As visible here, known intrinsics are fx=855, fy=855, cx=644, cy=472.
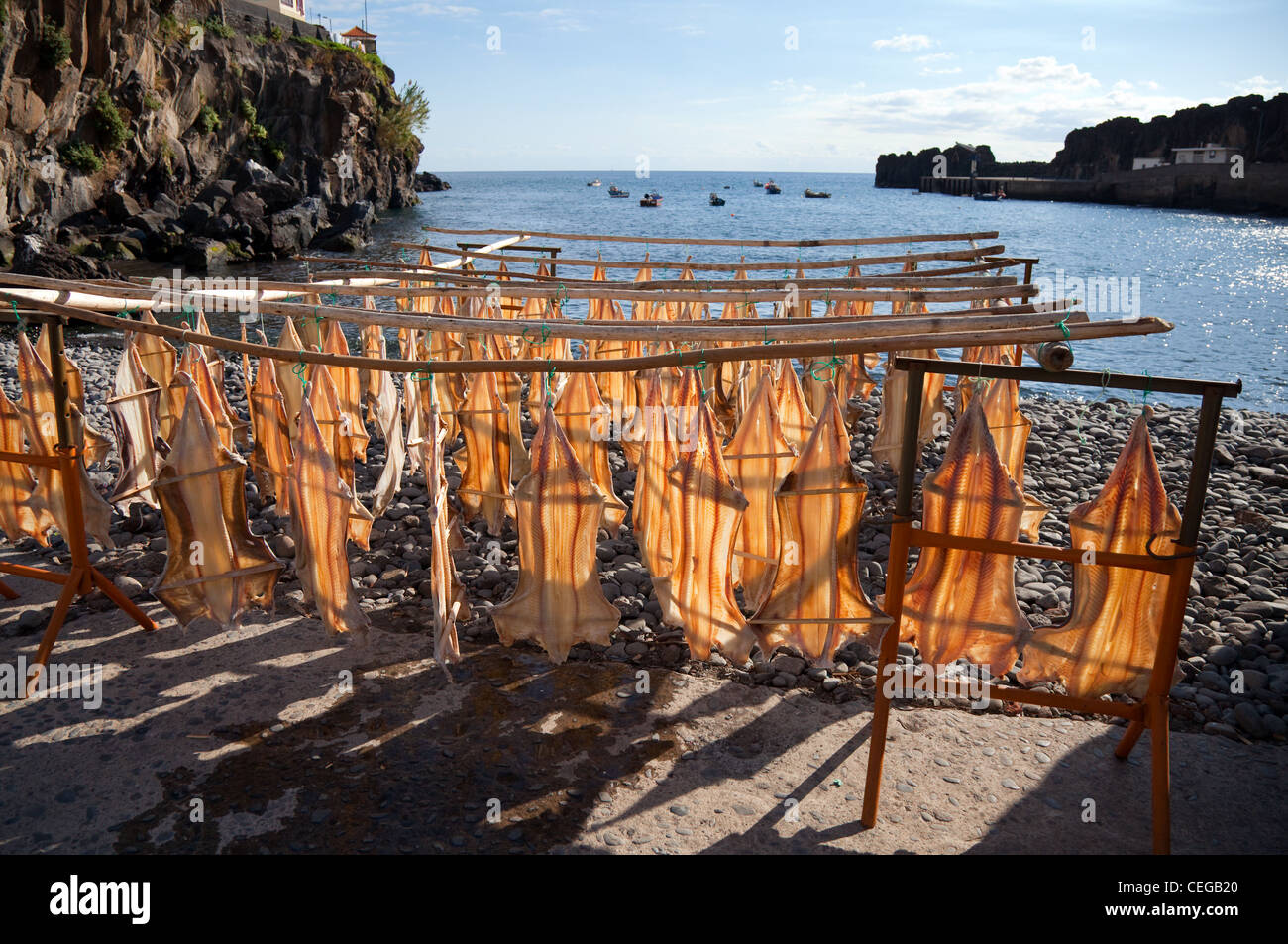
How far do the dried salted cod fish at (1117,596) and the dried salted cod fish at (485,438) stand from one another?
3343 mm

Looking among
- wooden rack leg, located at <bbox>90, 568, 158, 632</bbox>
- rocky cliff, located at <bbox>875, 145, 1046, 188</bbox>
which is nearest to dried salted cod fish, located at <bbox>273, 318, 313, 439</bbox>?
wooden rack leg, located at <bbox>90, 568, 158, 632</bbox>

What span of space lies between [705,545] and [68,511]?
3594 mm

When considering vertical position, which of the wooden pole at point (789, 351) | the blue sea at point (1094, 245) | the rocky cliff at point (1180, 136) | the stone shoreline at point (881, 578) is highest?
the rocky cliff at point (1180, 136)

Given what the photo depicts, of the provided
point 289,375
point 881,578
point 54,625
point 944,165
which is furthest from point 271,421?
A: point 944,165

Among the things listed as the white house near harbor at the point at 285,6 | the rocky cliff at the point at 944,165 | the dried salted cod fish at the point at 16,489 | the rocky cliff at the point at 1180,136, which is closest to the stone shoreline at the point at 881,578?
the dried salted cod fish at the point at 16,489

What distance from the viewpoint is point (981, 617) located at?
378 centimetres

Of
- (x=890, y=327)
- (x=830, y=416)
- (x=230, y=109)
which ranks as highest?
(x=230, y=109)

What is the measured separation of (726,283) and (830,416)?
272 cm

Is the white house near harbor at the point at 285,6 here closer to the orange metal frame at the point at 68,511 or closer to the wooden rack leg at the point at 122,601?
the orange metal frame at the point at 68,511

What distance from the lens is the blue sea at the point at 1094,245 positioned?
2209 cm

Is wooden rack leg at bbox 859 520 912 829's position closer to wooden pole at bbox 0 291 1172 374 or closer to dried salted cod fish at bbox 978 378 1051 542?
wooden pole at bbox 0 291 1172 374
